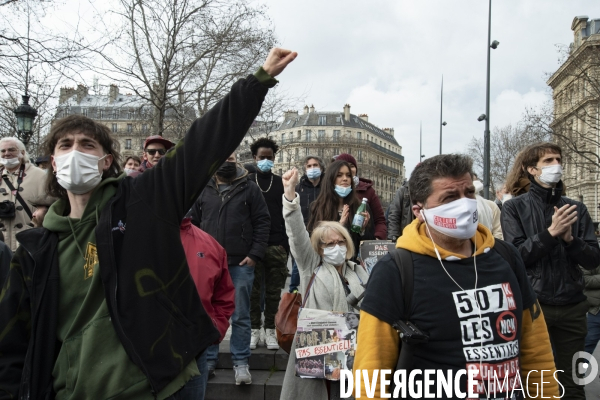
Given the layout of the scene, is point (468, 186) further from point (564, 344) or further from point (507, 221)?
point (564, 344)

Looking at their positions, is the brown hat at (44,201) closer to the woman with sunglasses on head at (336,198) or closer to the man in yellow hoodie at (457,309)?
the woman with sunglasses on head at (336,198)

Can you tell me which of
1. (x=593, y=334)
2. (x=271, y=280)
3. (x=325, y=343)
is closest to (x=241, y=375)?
(x=271, y=280)

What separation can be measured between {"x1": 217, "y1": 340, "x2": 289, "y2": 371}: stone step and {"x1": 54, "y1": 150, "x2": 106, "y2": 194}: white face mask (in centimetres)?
364

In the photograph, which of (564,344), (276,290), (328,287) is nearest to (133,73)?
(276,290)

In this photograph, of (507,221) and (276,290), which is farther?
(276,290)

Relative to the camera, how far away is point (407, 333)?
1.97 meters

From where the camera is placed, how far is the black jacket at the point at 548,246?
3.58m

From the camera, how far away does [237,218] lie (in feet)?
16.7

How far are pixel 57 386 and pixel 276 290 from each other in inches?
148

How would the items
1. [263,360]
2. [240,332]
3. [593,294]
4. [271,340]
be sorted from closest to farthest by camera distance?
[593,294], [240,332], [263,360], [271,340]

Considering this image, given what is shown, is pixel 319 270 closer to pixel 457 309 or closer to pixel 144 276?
pixel 457 309

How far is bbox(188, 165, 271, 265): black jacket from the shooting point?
16.5ft

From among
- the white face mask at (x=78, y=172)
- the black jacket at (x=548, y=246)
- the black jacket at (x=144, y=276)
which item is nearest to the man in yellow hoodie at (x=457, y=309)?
the black jacket at (x=144, y=276)

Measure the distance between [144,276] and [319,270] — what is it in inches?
86.8
